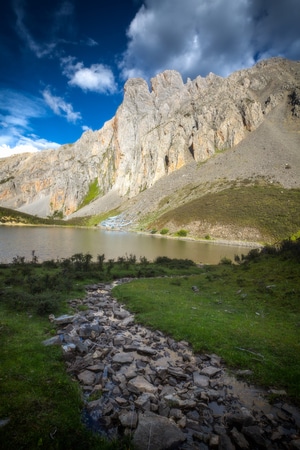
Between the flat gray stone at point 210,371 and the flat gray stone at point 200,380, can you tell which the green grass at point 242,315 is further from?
the flat gray stone at point 200,380

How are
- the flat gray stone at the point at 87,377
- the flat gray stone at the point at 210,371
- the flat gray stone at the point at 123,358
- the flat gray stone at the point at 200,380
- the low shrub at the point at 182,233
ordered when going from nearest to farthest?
1. the flat gray stone at the point at 87,377
2. the flat gray stone at the point at 200,380
3. the flat gray stone at the point at 210,371
4. the flat gray stone at the point at 123,358
5. the low shrub at the point at 182,233

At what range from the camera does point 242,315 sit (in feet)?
48.3

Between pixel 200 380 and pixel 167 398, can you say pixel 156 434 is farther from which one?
pixel 200 380

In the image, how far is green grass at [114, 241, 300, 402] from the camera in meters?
9.01

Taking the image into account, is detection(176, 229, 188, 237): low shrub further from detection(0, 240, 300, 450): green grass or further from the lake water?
detection(0, 240, 300, 450): green grass

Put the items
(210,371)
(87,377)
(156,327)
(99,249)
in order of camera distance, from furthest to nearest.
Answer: (99,249), (156,327), (210,371), (87,377)

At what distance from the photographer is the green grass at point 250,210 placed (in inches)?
3314

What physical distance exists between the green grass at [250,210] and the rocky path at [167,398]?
266ft

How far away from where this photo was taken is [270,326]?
41.5 ft

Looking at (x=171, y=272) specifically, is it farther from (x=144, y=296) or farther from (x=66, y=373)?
(x=66, y=373)

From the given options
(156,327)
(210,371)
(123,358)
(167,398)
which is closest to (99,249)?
(156,327)

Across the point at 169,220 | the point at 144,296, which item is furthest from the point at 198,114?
the point at 144,296

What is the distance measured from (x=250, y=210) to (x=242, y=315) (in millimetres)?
88013

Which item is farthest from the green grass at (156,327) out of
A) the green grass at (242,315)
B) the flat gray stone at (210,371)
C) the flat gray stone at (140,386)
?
the flat gray stone at (140,386)
